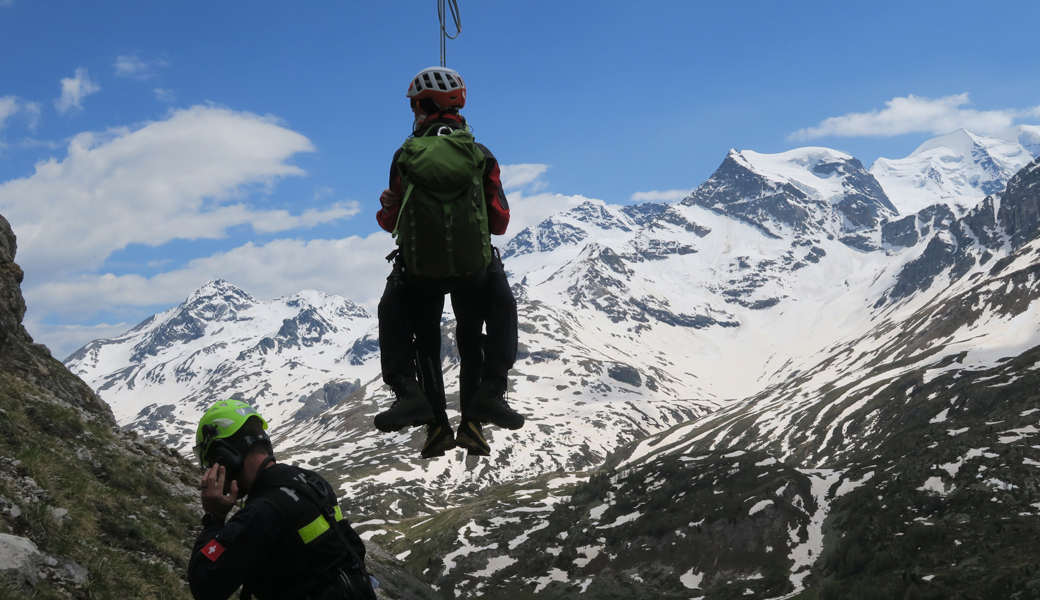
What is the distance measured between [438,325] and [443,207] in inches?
101

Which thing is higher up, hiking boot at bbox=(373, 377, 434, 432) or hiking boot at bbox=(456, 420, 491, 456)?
hiking boot at bbox=(373, 377, 434, 432)

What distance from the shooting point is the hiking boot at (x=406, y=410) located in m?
9.65

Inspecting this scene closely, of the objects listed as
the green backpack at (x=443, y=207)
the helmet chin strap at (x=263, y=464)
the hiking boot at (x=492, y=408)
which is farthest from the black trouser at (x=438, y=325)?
the helmet chin strap at (x=263, y=464)

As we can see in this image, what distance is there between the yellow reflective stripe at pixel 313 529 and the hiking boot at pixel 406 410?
9.52 feet

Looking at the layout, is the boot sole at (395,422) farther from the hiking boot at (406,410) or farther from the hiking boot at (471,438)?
the hiking boot at (471,438)

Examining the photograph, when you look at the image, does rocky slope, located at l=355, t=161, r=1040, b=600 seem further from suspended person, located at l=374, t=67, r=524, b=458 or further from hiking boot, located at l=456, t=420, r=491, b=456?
suspended person, located at l=374, t=67, r=524, b=458

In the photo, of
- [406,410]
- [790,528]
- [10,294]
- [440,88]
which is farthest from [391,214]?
[790,528]

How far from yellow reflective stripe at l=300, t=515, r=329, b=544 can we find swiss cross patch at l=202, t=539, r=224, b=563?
2.11 feet

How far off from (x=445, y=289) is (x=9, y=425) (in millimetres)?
12535

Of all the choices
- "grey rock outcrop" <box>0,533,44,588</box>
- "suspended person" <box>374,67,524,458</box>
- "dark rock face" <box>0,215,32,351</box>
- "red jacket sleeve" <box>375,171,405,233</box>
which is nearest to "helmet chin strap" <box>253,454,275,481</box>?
"suspended person" <box>374,67,524,458</box>

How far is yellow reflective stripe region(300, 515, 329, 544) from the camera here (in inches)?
256

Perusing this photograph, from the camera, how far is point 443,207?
332 inches

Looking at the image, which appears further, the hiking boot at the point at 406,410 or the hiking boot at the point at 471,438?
the hiking boot at the point at 471,438

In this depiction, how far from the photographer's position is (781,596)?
383 feet
